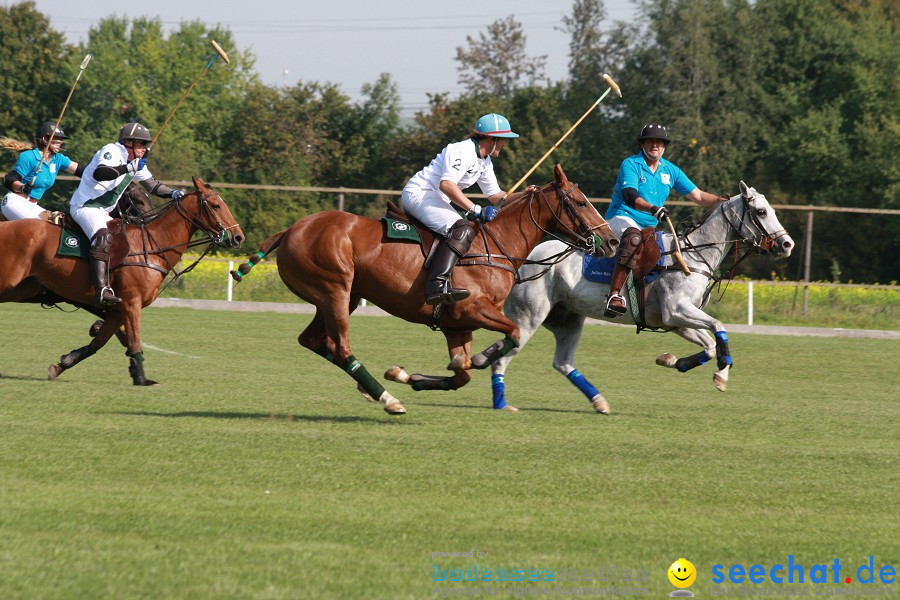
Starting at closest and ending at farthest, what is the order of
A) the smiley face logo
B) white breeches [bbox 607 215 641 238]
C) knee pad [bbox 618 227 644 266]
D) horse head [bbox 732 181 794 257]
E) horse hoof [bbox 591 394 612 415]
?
the smiley face logo, horse hoof [bbox 591 394 612 415], knee pad [bbox 618 227 644 266], white breeches [bbox 607 215 641 238], horse head [bbox 732 181 794 257]

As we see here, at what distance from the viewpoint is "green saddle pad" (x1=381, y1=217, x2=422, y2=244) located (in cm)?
1027

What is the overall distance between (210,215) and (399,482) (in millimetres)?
6061

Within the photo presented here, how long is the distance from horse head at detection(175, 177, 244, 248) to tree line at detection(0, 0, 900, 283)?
18.3m

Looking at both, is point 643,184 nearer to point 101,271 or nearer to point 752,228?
point 752,228

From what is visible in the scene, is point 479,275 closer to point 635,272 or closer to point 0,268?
point 635,272

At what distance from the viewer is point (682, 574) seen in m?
5.52

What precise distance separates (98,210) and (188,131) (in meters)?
59.2

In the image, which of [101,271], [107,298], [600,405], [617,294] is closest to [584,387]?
[600,405]

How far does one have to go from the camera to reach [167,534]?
236 inches

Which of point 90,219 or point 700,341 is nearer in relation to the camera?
point 700,341

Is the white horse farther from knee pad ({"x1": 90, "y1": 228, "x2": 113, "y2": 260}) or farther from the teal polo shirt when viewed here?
knee pad ({"x1": 90, "y1": 228, "x2": 113, "y2": 260})

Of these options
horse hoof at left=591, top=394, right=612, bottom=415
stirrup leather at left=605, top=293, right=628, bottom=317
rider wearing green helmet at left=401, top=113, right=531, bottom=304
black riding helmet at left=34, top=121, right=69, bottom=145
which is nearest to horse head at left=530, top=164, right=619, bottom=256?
rider wearing green helmet at left=401, top=113, right=531, bottom=304

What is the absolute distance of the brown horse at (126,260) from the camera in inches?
488

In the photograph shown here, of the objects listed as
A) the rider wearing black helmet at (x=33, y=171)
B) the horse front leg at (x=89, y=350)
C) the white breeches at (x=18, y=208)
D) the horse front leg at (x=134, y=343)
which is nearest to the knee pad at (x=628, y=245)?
the horse front leg at (x=134, y=343)
